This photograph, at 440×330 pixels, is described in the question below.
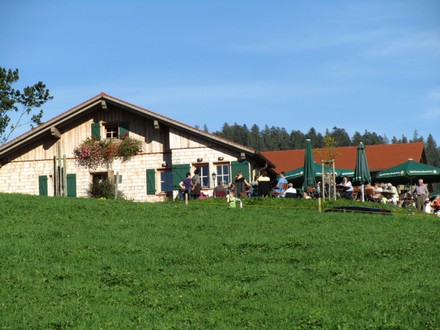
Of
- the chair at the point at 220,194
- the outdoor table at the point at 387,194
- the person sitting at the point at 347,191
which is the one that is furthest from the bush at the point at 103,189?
the outdoor table at the point at 387,194

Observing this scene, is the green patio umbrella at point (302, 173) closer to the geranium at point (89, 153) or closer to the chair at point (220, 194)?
the chair at point (220, 194)

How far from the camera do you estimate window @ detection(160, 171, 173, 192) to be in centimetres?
3669

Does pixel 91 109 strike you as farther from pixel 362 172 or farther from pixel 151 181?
pixel 362 172

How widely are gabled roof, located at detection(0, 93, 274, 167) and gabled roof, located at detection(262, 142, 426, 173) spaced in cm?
1681

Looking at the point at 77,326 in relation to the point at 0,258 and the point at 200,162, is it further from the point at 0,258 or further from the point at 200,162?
the point at 200,162

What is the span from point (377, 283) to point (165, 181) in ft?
82.2

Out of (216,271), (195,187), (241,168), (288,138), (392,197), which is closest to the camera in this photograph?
(216,271)

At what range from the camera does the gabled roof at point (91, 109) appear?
35844 mm

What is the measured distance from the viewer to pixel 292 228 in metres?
19.0

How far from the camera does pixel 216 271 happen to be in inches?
536

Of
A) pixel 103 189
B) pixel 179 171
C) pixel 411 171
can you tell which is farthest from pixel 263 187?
pixel 103 189

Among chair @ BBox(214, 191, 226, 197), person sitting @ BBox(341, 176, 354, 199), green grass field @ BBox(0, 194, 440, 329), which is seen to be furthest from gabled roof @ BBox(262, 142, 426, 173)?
green grass field @ BBox(0, 194, 440, 329)

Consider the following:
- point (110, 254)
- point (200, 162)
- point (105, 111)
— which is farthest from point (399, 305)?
point (105, 111)

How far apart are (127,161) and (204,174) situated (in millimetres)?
3784
